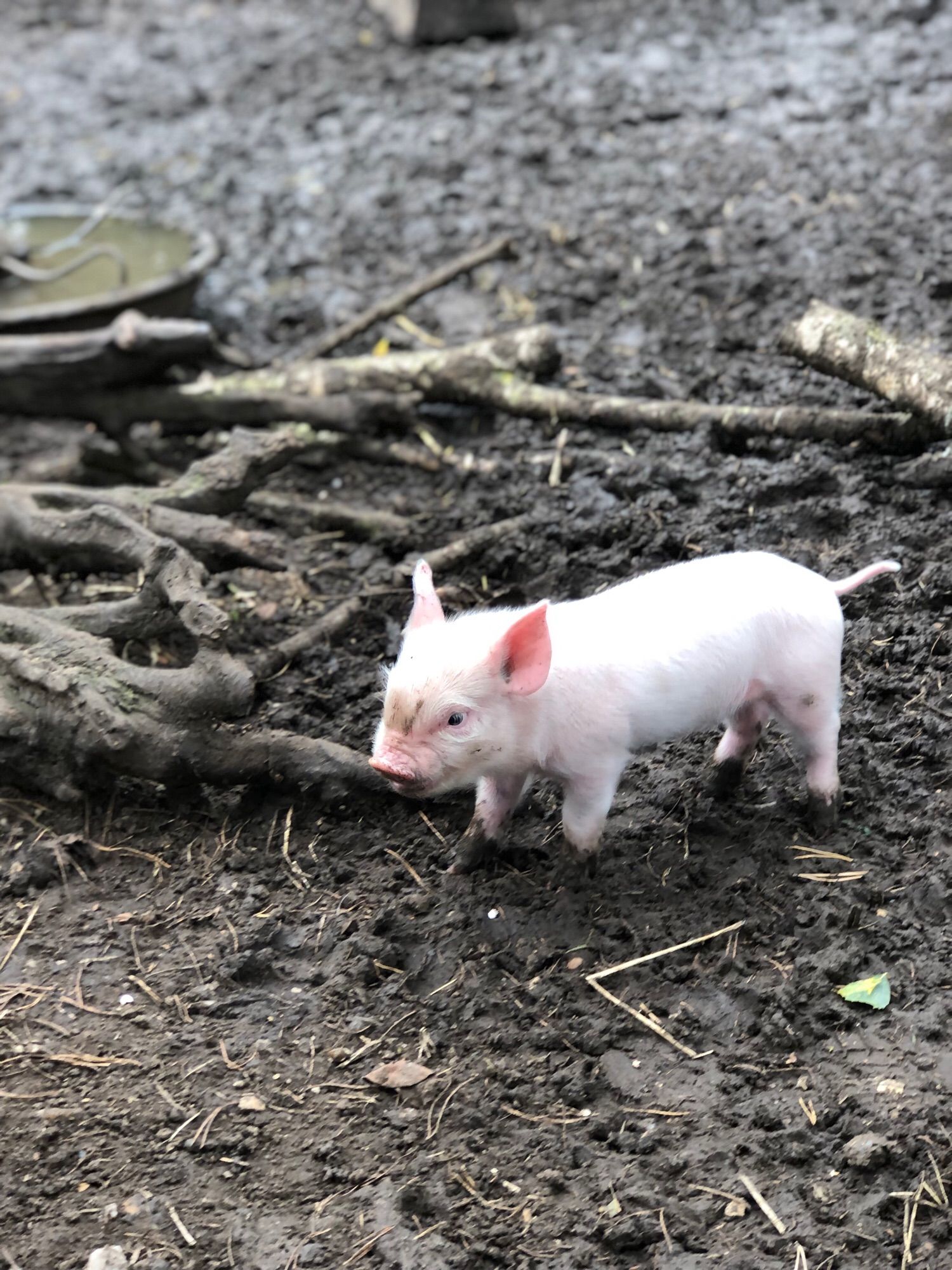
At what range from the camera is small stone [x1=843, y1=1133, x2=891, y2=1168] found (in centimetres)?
247

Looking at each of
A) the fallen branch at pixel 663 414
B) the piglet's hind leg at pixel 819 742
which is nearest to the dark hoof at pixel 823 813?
the piglet's hind leg at pixel 819 742

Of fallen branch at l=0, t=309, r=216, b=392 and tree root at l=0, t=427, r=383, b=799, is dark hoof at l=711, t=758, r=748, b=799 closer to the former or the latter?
tree root at l=0, t=427, r=383, b=799

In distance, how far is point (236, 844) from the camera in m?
3.43

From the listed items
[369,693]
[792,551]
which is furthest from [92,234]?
[792,551]

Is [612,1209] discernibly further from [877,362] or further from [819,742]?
[877,362]

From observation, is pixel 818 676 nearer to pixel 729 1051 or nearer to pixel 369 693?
pixel 729 1051

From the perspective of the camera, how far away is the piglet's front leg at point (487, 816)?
10.4 feet

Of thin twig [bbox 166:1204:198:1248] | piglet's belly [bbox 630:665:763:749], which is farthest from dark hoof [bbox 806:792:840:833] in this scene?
thin twig [bbox 166:1204:198:1248]

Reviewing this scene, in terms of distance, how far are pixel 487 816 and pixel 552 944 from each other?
378 mm

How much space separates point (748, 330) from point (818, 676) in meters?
2.81

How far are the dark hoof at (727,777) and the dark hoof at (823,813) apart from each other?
22 centimetres

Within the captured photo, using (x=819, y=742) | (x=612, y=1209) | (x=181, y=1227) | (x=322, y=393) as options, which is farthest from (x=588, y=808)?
(x=322, y=393)

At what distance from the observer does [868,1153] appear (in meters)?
2.47

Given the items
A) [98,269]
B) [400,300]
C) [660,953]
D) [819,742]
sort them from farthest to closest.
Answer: [98,269] < [400,300] < [819,742] < [660,953]
